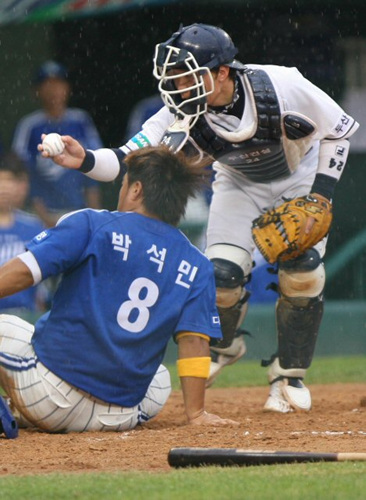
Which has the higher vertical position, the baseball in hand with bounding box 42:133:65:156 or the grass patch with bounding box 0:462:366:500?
the baseball in hand with bounding box 42:133:65:156

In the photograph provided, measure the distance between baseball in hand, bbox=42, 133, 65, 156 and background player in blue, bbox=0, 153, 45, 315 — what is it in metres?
3.82

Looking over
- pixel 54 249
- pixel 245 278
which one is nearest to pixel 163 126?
pixel 245 278

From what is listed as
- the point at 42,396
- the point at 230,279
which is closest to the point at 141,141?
the point at 230,279

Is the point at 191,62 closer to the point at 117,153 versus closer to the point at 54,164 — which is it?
the point at 117,153

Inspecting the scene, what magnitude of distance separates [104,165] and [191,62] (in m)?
0.75

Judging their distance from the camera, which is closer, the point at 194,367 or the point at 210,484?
the point at 210,484

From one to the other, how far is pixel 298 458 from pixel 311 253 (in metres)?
2.41

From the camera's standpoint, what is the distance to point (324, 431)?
609 centimetres

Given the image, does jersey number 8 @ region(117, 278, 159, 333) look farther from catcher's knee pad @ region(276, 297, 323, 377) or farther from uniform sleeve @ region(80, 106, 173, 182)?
catcher's knee pad @ region(276, 297, 323, 377)

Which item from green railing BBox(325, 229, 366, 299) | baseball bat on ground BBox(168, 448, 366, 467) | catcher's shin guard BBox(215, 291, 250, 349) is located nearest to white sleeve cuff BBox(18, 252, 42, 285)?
baseball bat on ground BBox(168, 448, 366, 467)

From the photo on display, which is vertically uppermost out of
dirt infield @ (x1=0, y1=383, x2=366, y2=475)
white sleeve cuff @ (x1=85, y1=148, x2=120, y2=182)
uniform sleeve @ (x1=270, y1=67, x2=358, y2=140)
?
uniform sleeve @ (x1=270, y1=67, x2=358, y2=140)

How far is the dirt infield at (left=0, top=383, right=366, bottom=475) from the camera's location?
5.13 metres

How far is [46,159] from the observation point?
11.2 metres

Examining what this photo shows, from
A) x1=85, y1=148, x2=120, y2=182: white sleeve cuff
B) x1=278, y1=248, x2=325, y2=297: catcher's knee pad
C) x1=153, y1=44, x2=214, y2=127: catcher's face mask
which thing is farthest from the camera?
x1=278, y1=248, x2=325, y2=297: catcher's knee pad
